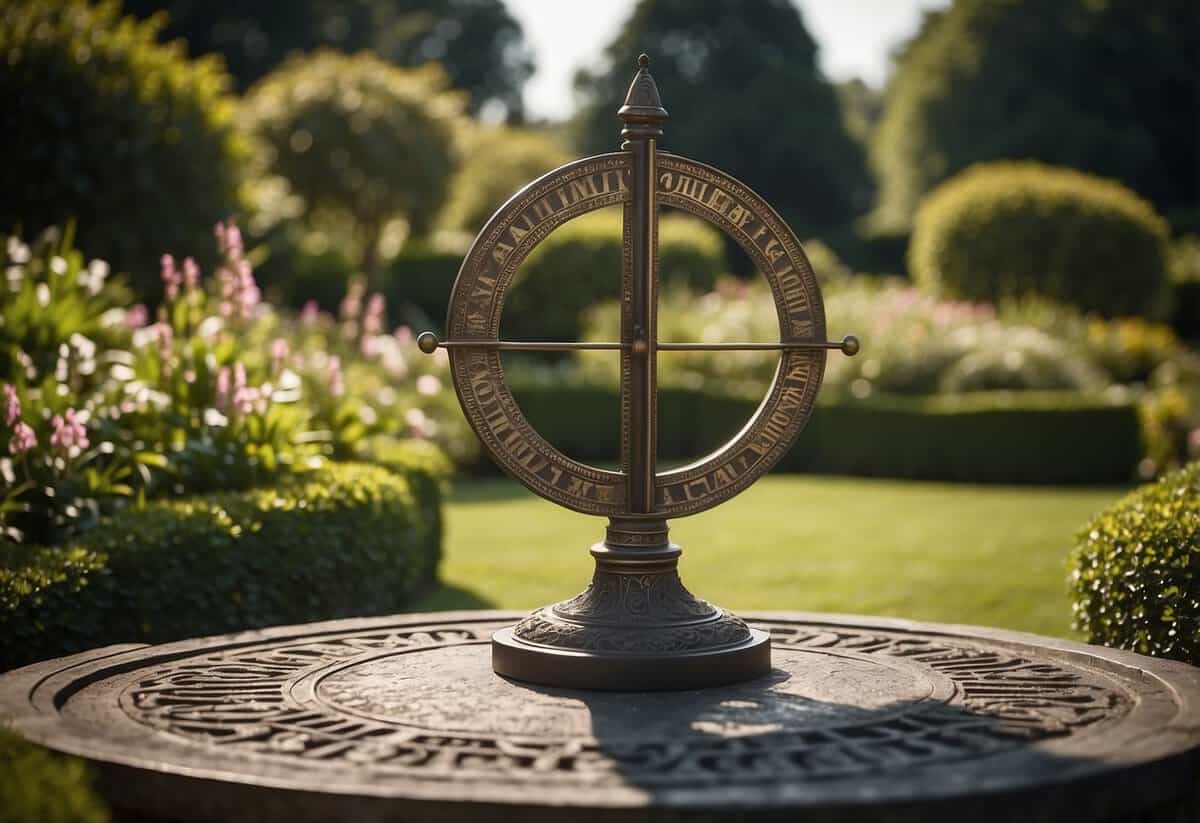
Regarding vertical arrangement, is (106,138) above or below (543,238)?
above

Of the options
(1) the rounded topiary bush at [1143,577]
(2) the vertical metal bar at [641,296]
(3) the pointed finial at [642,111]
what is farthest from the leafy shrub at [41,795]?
(1) the rounded topiary bush at [1143,577]

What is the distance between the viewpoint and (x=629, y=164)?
4414 millimetres

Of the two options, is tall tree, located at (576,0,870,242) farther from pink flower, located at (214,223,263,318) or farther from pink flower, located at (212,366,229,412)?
pink flower, located at (212,366,229,412)

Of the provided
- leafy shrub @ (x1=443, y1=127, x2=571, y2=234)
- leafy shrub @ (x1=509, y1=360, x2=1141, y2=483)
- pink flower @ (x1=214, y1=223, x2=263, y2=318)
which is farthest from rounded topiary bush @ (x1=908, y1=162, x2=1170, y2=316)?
pink flower @ (x1=214, y1=223, x2=263, y2=318)

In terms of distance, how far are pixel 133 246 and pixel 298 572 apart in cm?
518

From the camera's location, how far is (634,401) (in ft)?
14.3

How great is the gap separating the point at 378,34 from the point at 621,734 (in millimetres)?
42664

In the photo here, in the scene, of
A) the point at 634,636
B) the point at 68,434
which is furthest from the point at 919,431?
the point at 634,636

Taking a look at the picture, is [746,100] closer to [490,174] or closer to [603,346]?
A: [490,174]

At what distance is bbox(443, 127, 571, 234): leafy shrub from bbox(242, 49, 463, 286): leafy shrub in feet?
21.5

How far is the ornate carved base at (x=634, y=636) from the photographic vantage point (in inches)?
165

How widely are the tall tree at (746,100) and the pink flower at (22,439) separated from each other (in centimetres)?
3294

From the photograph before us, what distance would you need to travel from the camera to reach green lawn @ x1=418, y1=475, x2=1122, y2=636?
817cm

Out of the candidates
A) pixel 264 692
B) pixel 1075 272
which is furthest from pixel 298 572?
pixel 1075 272
